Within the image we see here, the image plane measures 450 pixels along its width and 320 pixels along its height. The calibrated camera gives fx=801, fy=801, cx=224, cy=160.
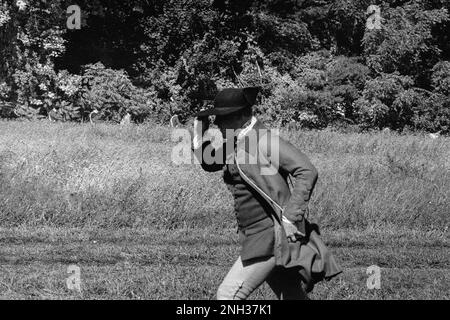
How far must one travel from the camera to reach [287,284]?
206 inches

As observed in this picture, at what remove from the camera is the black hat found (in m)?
5.14

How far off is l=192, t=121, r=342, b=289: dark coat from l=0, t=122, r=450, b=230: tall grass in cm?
608

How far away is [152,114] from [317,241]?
25.4 m

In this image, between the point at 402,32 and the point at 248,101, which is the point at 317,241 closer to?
the point at 248,101

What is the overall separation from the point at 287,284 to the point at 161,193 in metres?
6.43

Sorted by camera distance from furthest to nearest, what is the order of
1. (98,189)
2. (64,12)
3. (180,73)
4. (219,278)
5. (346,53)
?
(346,53)
(180,73)
(64,12)
(98,189)
(219,278)

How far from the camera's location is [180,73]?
30938mm

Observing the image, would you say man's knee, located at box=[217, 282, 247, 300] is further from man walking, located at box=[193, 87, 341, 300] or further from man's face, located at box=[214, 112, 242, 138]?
man's face, located at box=[214, 112, 242, 138]

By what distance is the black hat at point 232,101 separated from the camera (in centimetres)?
514

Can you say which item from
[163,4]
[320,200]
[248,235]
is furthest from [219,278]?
[163,4]

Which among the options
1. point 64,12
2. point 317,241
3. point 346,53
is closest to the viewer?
point 317,241
